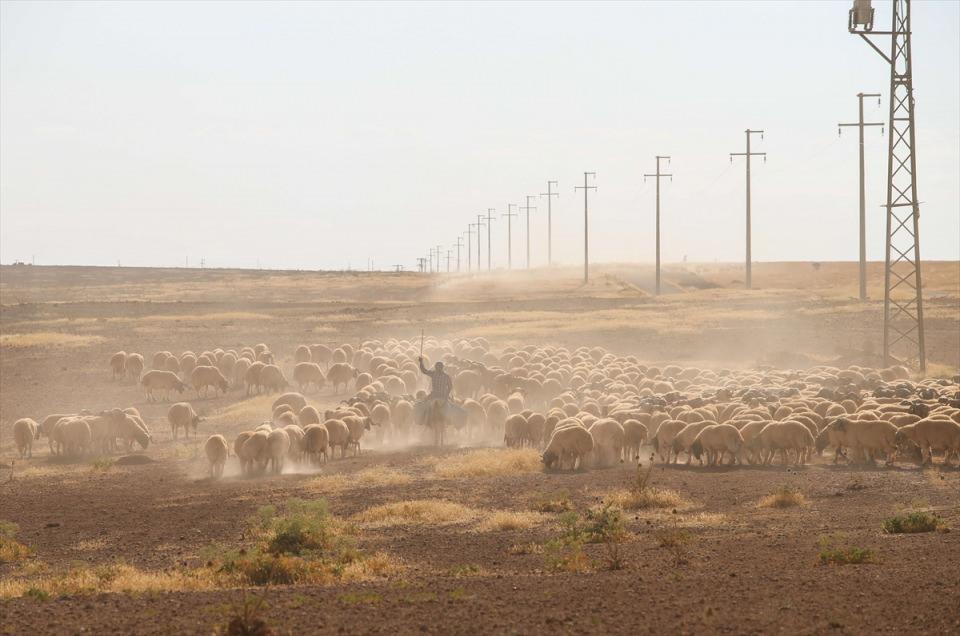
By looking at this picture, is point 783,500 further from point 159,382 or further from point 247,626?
point 159,382

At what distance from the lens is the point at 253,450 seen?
2578 cm

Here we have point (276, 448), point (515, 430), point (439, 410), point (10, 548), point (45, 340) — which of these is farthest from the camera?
point (45, 340)

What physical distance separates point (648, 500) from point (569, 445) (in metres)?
5.06

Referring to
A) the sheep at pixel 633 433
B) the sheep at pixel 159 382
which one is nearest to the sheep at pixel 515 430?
the sheep at pixel 633 433

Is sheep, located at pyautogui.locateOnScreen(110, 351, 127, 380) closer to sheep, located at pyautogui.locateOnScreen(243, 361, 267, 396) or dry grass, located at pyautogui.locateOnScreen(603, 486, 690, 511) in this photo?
sheep, located at pyautogui.locateOnScreen(243, 361, 267, 396)

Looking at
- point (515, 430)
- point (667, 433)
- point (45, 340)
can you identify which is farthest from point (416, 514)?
point (45, 340)

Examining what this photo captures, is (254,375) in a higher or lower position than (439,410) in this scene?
lower

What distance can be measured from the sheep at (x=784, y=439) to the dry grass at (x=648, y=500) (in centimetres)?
493

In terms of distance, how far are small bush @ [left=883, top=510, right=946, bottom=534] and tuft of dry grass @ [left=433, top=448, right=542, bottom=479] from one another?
9.79m

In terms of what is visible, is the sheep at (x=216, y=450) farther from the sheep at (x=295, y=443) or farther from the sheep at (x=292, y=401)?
the sheep at (x=292, y=401)

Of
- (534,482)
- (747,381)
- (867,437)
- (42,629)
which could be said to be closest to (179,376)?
(747,381)

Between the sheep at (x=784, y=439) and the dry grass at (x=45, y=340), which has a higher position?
the dry grass at (x=45, y=340)

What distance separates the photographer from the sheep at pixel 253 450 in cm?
2578

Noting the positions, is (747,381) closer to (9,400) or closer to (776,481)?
(776,481)
